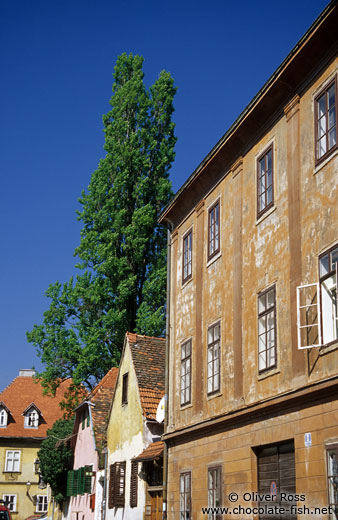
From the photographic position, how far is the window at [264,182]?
16.2 m

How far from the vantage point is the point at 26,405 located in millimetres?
58156

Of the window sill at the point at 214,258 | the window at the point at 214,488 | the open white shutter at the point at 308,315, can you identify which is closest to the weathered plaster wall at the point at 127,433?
the window at the point at 214,488

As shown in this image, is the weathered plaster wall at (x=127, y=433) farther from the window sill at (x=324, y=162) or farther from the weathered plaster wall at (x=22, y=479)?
the weathered plaster wall at (x=22, y=479)

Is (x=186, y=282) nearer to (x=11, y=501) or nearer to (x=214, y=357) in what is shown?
(x=214, y=357)

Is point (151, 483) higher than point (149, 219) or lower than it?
lower

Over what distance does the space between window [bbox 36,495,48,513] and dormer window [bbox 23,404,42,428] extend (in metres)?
5.34

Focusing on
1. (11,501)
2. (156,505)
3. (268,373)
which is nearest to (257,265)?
(268,373)

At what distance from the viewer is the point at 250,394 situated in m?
15.8

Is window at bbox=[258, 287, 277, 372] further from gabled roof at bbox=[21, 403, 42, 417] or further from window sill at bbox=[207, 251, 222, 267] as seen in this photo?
gabled roof at bbox=[21, 403, 42, 417]

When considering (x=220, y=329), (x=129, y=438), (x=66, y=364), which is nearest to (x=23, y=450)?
(x=66, y=364)

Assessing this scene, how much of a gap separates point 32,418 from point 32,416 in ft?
0.51

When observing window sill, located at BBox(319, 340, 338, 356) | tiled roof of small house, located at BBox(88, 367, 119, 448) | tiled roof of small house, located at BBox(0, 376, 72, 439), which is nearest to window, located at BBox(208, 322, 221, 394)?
window sill, located at BBox(319, 340, 338, 356)

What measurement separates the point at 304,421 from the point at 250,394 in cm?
261

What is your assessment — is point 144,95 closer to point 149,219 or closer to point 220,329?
point 149,219
